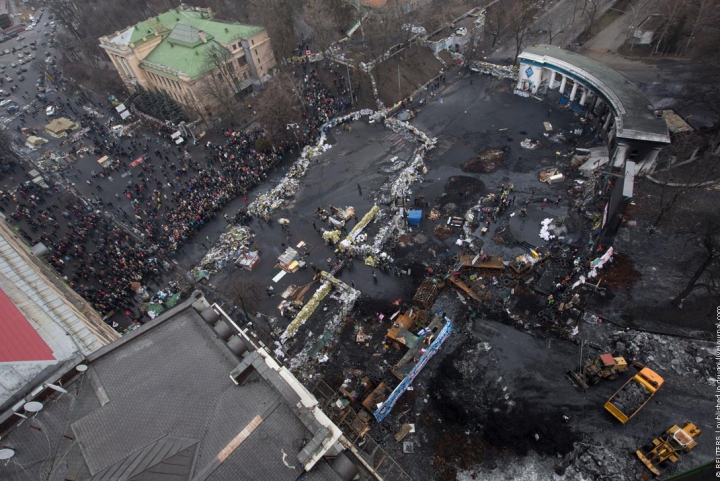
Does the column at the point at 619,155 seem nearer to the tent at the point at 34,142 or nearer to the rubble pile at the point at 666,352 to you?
the rubble pile at the point at 666,352

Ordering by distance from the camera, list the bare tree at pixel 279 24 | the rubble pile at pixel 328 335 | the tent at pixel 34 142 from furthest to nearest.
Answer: the bare tree at pixel 279 24 < the tent at pixel 34 142 < the rubble pile at pixel 328 335

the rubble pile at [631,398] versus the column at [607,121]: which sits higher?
the column at [607,121]

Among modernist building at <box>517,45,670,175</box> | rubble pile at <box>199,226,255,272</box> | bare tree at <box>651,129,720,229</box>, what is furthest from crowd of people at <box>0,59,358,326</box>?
bare tree at <box>651,129,720,229</box>

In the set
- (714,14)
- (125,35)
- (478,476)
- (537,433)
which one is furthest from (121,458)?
(714,14)

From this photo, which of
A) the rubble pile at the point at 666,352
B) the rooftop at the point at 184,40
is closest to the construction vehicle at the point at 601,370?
the rubble pile at the point at 666,352

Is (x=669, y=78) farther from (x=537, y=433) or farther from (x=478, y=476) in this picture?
(x=478, y=476)

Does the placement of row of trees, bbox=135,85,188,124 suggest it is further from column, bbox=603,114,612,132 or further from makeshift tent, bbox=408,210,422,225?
column, bbox=603,114,612,132

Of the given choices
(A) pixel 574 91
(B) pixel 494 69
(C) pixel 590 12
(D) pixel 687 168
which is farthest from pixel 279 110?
(C) pixel 590 12
